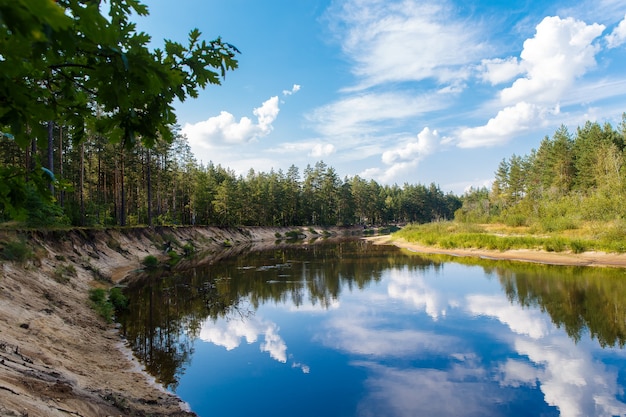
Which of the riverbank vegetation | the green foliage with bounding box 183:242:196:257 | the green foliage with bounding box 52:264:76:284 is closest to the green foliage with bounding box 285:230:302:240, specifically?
the riverbank vegetation

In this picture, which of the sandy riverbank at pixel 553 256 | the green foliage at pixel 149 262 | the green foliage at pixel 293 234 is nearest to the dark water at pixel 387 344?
the green foliage at pixel 149 262

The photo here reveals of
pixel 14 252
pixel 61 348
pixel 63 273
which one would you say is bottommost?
pixel 61 348

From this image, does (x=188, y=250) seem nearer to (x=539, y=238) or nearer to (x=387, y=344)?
(x=387, y=344)

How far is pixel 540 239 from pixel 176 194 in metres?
63.2

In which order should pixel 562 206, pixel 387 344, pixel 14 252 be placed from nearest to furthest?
1. pixel 387 344
2. pixel 14 252
3. pixel 562 206

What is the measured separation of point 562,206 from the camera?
51781mm

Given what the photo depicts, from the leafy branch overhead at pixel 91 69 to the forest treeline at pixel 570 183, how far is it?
44399 millimetres

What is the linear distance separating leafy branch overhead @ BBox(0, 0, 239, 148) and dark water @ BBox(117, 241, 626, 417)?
832 centimetres

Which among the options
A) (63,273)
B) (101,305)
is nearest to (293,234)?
(63,273)

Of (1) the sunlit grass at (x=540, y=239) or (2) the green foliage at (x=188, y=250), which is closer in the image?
(1) the sunlit grass at (x=540, y=239)

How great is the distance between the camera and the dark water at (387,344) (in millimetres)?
9680

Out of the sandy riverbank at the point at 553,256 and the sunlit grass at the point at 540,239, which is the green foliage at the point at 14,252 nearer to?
the sandy riverbank at the point at 553,256

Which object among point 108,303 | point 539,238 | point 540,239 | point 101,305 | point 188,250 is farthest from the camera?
point 188,250

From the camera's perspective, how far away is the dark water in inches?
381
